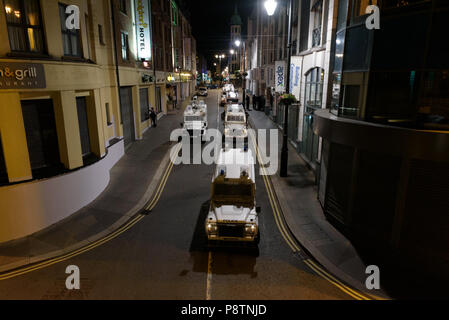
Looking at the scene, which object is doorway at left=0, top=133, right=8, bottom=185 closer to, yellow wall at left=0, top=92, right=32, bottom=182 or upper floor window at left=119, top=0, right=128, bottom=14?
yellow wall at left=0, top=92, right=32, bottom=182

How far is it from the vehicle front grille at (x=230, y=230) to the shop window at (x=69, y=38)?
31.6ft

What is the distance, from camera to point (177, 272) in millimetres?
8414

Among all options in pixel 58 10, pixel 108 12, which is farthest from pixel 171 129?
pixel 58 10

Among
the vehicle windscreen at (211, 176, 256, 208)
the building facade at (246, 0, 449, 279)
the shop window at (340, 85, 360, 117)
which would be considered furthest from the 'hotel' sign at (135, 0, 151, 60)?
the shop window at (340, 85, 360, 117)

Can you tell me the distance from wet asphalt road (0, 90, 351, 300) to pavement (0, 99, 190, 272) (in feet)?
2.68

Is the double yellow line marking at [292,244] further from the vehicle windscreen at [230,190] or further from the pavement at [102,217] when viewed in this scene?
the pavement at [102,217]

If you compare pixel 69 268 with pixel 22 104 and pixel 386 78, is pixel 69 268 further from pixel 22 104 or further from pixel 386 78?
pixel 386 78

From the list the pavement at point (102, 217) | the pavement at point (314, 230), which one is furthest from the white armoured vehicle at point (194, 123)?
the pavement at point (314, 230)

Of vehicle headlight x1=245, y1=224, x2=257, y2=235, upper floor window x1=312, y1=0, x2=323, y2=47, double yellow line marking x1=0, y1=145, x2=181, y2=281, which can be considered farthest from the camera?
upper floor window x1=312, y1=0, x2=323, y2=47

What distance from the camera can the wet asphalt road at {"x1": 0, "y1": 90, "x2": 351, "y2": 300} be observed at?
24.9ft

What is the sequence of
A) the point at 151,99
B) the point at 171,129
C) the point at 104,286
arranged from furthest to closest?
the point at 151,99 < the point at 171,129 < the point at 104,286

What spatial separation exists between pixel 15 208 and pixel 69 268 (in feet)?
11.2

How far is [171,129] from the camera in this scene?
92.2ft

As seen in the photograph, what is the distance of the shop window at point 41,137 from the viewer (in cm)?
1082
